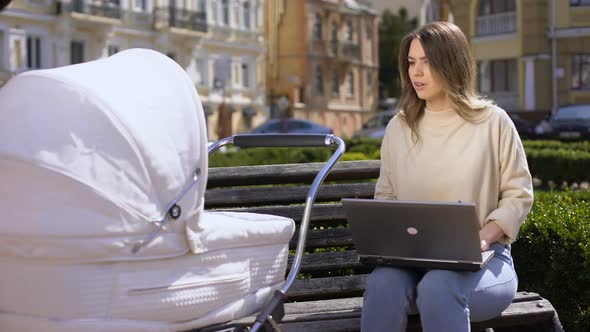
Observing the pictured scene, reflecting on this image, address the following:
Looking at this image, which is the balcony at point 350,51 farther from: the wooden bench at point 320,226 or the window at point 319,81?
the wooden bench at point 320,226

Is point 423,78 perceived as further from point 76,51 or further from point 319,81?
point 319,81

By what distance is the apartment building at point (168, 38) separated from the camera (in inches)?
1785

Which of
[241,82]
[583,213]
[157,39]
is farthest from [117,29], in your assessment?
[583,213]

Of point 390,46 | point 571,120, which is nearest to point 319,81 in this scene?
point 390,46

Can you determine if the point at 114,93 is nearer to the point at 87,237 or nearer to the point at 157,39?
the point at 87,237

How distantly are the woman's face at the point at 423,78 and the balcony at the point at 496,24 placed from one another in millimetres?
46279

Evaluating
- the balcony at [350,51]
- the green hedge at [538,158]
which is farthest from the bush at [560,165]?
the balcony at [350,51]

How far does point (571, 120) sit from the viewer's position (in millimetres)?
34500

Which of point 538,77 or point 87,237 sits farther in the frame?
point 538,77

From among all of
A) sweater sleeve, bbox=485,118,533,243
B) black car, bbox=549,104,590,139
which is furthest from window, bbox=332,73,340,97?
sweater sleeve, bbox=485,118,533,243

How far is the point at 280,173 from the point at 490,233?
1.47 m

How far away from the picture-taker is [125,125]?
337cm

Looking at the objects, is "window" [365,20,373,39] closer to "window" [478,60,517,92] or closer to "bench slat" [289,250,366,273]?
"window" [478,60,517,92]

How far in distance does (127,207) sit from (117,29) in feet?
157
